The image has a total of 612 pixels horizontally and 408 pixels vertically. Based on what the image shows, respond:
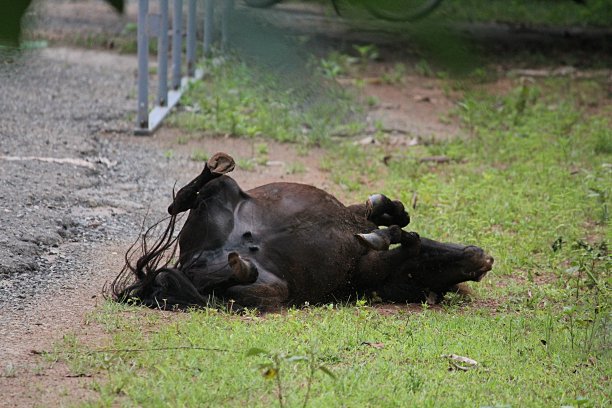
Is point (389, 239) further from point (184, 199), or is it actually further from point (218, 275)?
point (184, 199)

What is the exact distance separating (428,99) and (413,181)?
3.60 metres

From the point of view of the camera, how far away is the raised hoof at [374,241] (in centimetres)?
440

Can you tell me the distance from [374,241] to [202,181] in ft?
2.74

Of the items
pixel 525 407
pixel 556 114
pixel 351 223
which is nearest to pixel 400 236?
pixel 351 223

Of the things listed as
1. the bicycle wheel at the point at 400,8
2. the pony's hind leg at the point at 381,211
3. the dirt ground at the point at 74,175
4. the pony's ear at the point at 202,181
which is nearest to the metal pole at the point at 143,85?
the dirt ground at the point at 74,175

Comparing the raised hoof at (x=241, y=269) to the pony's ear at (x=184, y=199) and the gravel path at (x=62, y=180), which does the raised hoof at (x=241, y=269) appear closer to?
the pony's ear at (x=184, y=199)

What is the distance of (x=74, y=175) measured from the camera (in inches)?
274

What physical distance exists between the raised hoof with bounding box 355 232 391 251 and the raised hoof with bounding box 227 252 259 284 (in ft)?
1.66

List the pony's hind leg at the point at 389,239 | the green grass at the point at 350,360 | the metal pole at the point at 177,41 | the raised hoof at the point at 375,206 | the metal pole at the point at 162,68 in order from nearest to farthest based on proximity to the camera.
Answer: the green grass at the point at 350,360 → the pony's hind leg at the point at 389,239 → the raised hoof at the point at 375,206 → the metal pole at the point at 177,41 → the metal pole at the point at 162,68

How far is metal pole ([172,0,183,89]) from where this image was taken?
912 centimetres

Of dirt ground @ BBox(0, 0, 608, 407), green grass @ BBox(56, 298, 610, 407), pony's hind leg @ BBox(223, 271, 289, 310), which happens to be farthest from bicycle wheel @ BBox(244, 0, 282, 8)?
pony's hind leg @ BBox(223, 271, 289, 310)

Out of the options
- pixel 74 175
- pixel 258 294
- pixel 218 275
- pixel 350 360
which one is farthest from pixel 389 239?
pixel 74 175

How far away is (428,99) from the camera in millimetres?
11031

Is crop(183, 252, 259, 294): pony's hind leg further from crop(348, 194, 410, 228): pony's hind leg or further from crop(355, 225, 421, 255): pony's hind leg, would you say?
crop(348, 194, 410, 228): pony's hind leg
